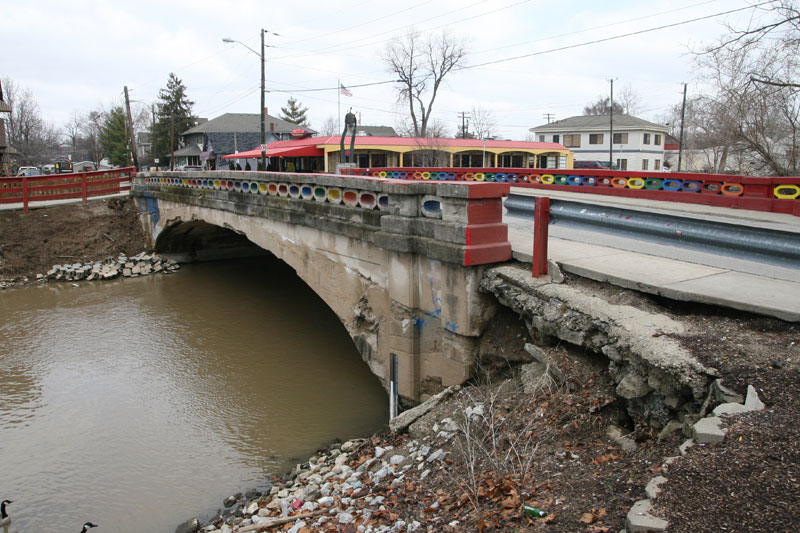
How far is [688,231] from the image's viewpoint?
5324 mm

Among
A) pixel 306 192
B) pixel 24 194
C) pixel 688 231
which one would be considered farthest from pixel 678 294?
pixel 24 194

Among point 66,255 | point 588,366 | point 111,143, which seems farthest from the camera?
point 111,143

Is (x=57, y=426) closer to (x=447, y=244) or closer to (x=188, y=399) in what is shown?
(x=188, y=399)

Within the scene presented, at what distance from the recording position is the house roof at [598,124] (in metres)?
49.8

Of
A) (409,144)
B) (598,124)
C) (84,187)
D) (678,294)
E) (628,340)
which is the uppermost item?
(598,124)

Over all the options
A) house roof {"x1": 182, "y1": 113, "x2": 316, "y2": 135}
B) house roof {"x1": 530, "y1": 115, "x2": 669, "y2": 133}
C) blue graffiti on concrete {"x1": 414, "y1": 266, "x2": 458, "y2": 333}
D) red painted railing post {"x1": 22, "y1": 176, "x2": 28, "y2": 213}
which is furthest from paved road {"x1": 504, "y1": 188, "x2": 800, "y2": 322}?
house roof {"x1": 182, "y1": 113, "x2": 316, "y2": 135}

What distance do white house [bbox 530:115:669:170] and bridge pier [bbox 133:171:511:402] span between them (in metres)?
43.8

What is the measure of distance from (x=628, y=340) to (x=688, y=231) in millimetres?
1705

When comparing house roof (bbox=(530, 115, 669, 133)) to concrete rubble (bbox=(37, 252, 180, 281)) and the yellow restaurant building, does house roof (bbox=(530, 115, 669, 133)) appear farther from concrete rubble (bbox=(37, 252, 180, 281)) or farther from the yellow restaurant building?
concrete rubble (bbox=(37, 252, 180, 281))

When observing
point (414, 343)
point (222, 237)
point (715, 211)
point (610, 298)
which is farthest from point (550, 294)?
point (222, 237)

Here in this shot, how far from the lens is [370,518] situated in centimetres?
435

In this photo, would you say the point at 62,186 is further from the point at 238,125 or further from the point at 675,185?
the point at 238,125

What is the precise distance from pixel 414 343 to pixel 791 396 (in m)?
4.30

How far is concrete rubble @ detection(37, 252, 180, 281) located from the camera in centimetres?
1791
